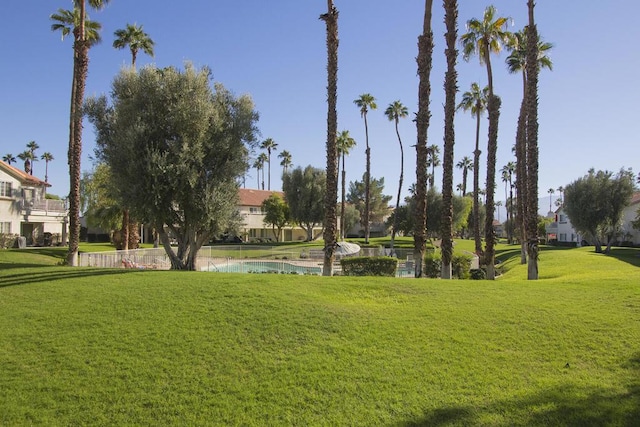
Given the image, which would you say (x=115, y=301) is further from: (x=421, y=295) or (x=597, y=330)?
(x=597, y=330)

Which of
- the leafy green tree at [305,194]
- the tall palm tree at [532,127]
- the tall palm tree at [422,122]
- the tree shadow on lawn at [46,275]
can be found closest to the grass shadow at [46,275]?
the tree shadow on lawn at [46,275]

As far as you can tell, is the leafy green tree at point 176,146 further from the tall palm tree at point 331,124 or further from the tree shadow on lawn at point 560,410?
the tree shadow on lawn at point 560,410

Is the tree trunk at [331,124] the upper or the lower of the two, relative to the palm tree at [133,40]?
lower

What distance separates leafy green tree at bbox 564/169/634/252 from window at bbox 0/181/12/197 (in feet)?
154

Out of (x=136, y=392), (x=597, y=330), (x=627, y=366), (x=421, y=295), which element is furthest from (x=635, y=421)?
(x=136, y=392)

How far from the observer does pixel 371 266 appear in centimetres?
1839

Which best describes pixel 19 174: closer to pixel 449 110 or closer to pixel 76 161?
pixel 76 161

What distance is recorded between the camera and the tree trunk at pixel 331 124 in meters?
18.1

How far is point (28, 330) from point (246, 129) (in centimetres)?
Answer: 1071

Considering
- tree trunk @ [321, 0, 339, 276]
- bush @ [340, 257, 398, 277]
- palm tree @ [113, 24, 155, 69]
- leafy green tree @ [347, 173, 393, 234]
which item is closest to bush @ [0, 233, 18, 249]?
palm tree @ [113, 24, 155, 69]

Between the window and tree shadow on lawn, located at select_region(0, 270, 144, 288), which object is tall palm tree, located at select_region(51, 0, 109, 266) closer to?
tree shadow on lawn, located at select_region(0, 270, 144, 288)

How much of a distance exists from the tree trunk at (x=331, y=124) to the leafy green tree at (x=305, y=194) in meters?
42.3

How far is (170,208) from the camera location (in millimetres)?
16656

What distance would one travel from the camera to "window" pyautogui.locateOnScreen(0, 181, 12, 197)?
34875mm
